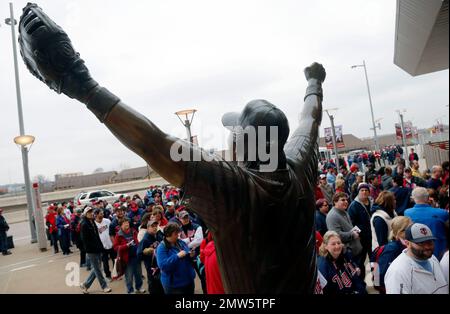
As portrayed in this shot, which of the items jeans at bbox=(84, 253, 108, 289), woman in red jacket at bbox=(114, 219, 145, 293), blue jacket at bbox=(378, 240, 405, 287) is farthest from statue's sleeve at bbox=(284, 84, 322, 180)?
jeans at bbox=(84, 253, 108, 289)

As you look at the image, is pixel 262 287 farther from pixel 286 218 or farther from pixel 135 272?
pixel 135 272

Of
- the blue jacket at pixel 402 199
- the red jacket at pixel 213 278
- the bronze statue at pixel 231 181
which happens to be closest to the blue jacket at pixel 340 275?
the red jacket at pixel 213 278

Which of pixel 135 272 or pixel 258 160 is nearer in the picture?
pixel 258 160

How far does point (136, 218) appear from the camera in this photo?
10.0 metres

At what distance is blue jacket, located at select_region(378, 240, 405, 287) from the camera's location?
145 inches

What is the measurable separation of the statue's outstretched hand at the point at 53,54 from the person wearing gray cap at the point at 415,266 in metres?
2.56

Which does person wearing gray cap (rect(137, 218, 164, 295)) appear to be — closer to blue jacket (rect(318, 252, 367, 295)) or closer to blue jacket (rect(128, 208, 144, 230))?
blue jacket (rect(318, 252, 367, 295))

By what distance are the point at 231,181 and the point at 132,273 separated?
696cm

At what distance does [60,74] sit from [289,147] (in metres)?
0.92

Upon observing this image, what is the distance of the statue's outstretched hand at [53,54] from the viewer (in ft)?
3.03

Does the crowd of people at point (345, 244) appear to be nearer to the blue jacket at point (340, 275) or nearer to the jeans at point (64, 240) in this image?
the blue jacket at point (340, 275)
